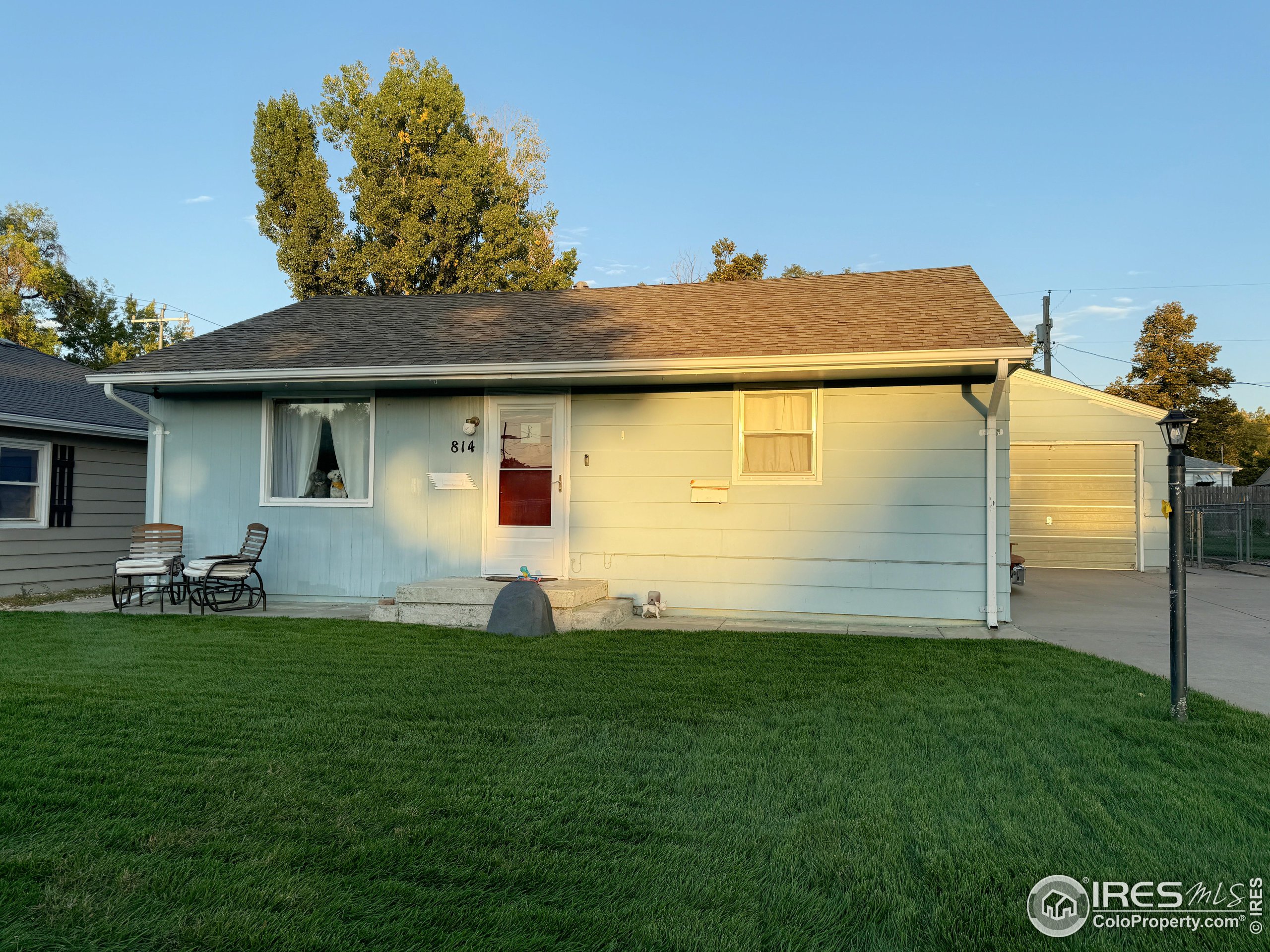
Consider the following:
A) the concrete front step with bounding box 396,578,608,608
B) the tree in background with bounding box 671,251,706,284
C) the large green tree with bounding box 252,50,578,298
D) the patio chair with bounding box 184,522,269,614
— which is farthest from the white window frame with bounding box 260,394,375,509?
the tree in background with bounding box 671,251,706,284

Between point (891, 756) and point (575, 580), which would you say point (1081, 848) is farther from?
point (575, 580)

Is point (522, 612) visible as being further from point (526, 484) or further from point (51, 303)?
point (51, 303)

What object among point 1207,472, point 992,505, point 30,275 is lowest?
point 992,505

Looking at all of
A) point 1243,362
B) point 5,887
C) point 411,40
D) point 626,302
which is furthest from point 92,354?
point 1243,362

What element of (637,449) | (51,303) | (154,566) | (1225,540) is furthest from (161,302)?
(1225,540)

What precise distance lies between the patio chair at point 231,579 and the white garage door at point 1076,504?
12.3m

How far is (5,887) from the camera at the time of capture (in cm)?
231

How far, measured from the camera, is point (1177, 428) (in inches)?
166

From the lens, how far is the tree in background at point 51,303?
23562 millimetres

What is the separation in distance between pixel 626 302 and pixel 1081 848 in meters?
8.48

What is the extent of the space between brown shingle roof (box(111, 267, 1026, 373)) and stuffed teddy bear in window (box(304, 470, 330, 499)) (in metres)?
1.28

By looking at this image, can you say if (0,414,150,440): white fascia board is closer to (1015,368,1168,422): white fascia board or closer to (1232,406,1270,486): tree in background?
(1015,368,1168,422): white fascia board

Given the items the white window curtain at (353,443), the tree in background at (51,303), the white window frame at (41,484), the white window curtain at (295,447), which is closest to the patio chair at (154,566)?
the white window curtain at (295,447)

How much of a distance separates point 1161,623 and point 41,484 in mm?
13770
